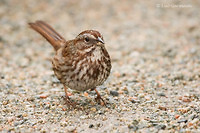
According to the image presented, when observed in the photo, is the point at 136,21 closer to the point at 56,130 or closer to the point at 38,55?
the point at 38,55

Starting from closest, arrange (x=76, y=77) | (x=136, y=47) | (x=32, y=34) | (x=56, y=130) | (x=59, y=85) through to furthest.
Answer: (x=56, y=130) → (x=76, y=77) → (x=59, y=85) → (x=136, y=47) → (x=32, y=34)

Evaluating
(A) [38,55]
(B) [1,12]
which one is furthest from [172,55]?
(B) [1,12]

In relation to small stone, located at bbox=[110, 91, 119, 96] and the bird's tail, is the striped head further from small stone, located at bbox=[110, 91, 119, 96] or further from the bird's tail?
small stone, located at bbox=[110, 91, 119, 96]

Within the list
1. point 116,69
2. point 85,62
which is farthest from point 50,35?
point 116,69

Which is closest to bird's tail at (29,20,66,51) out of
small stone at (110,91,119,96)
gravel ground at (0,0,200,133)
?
gravel ground at (0,0,200,133)

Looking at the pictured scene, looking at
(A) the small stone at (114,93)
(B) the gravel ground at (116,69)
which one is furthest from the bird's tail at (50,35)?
(A) the small stone at (114,93)

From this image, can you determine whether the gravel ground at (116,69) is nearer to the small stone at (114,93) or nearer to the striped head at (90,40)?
the small stone at (114,93)

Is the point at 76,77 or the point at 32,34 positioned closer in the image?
the point at 76,77
